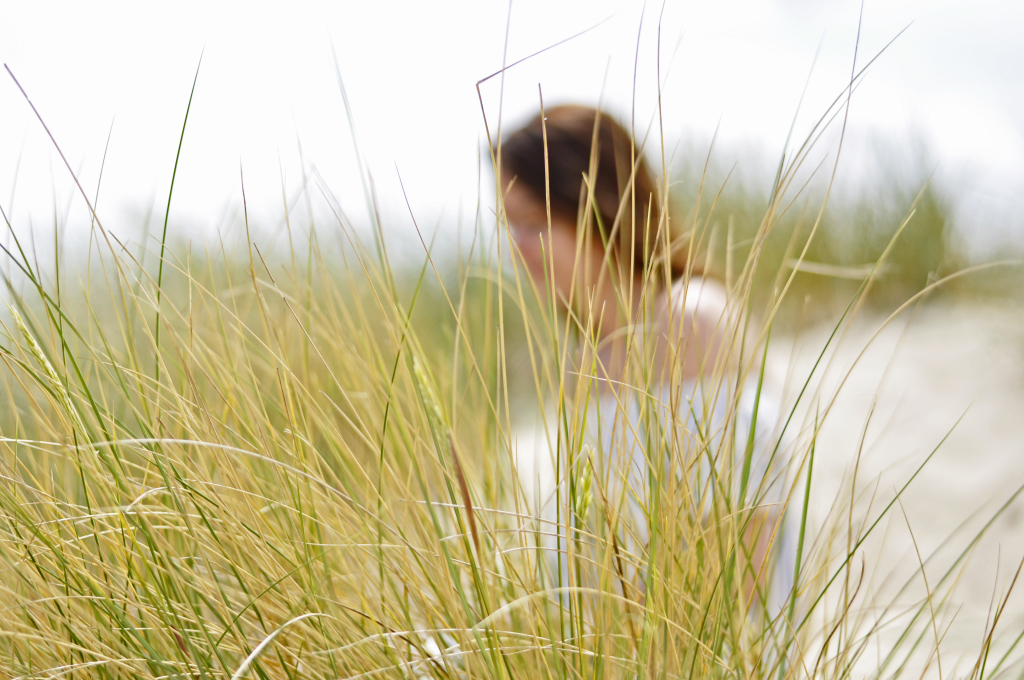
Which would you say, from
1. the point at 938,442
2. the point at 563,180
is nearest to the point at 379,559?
the point at 563,180

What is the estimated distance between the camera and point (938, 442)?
8.71ft

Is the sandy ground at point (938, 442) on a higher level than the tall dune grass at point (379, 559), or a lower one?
lower

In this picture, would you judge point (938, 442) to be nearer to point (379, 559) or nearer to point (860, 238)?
A: point (379, 559)

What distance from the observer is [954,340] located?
4.14m

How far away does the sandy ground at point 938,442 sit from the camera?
289 cm

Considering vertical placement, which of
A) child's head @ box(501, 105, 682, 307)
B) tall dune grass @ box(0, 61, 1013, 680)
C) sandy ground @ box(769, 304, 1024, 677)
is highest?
child's head @ box(501, 105, 682, 307)

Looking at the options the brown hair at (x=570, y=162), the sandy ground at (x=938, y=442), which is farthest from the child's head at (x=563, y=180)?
the sandy ground at (x=938, y=442)

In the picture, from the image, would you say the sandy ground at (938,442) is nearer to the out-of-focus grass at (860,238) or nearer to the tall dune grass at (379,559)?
the out-of-focus grass at (860,238)

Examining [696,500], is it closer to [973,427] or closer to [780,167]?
[780,167]

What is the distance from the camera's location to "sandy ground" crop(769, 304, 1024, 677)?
289 centimetres

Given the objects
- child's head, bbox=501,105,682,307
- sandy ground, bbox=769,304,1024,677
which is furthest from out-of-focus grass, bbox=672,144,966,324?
child's head, bbox=501,105,682,307

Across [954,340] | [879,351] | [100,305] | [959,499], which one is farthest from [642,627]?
[100,305]

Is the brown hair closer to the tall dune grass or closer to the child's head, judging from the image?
the child's head

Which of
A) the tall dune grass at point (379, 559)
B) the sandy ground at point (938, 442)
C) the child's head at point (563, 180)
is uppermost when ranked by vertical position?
the child's head at point (563, 180)
